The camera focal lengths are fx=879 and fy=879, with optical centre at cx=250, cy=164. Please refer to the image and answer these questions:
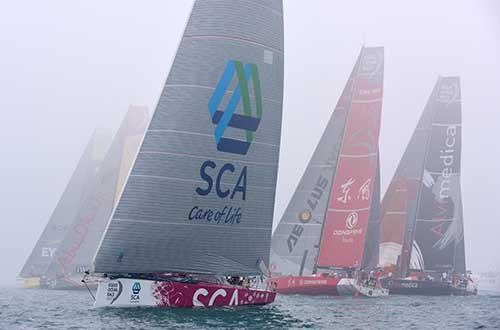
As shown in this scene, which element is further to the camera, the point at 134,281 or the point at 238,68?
the point at 238,68

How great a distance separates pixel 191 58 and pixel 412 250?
28222 millimetres

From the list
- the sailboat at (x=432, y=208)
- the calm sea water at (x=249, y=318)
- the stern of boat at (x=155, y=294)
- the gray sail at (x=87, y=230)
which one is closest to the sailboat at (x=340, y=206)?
the sailboat at (x=432, y=208)

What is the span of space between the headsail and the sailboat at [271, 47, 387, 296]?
7.09 m

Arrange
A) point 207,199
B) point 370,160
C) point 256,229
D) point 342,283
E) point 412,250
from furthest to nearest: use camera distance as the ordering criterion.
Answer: point 412,250 < point 370,160 < point 342,283 < point 256,229 < point 207,199

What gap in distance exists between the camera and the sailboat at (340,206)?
42625 millimetres

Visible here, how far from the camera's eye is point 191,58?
88.7 ft

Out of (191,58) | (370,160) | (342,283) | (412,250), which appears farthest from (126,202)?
(412,250)

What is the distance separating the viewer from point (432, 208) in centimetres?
5203

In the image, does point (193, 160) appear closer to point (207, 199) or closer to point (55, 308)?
point (207, 199)

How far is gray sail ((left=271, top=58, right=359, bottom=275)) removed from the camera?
44.3m

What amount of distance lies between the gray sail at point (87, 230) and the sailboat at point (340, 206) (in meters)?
10.6

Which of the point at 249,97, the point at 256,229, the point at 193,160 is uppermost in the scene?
the point at 249,97

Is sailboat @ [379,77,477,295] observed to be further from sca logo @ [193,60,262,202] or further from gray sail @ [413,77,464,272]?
sca logo @ [193,60,262,202]

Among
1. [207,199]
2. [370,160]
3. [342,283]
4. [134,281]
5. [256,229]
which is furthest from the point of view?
[370,160]
